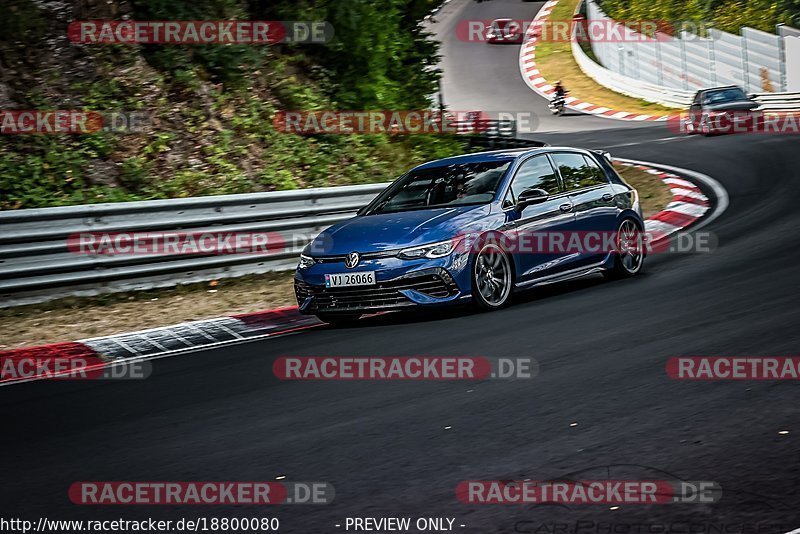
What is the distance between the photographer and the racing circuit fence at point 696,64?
38.7 metres

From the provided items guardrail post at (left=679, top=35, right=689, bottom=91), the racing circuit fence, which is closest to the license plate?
the racing circuit fence

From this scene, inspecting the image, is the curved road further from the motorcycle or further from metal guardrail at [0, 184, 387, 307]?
the motorcycle

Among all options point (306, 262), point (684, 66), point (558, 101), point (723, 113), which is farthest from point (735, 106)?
point (306, 262)

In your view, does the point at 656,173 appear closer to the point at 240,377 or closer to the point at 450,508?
the point at 240,377

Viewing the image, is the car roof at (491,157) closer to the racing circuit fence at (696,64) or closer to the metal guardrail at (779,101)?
the metal guardrail at (779,101)

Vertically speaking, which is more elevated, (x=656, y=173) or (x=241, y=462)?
(x=656, y=173)

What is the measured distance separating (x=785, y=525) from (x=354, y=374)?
13.3 feet

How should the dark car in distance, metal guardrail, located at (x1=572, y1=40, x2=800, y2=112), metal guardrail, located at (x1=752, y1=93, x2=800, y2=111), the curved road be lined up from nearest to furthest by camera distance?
1. the curved road
2. the dark car in distance
3. metal guardrail, located at (x1=752, y1=93, x2=800, y2=111)
4. metal guardrail, located at (x1=572, y1=40, x2=800, y2=112)

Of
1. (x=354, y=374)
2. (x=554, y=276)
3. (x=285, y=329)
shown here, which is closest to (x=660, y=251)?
(x=554, y=276)

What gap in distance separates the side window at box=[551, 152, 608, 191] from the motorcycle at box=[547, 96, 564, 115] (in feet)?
105

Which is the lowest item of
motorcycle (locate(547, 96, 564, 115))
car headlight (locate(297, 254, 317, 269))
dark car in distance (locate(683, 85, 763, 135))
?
car headlight (locate(297, 254, 317, 269))

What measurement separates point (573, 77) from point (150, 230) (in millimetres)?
40677

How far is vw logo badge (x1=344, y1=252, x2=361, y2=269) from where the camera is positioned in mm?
9812

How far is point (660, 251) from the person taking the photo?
45.2 ft
